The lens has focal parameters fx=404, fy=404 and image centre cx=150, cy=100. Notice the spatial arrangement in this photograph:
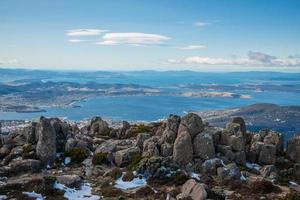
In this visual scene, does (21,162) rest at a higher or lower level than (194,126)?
lower

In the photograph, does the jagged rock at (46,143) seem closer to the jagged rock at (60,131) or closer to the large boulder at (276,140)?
the jagged rock at (60,131)

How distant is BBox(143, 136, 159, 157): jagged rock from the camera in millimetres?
35250

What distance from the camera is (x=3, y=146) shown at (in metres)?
38.9

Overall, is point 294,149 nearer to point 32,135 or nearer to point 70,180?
point 70,180

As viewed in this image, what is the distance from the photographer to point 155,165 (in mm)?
31266

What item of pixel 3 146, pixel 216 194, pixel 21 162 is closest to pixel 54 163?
pixel 21 162

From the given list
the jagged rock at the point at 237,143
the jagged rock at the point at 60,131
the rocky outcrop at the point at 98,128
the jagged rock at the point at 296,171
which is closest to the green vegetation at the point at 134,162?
the jagged rock at the point at 60,131

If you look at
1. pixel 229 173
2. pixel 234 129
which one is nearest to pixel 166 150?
pixel 229 173

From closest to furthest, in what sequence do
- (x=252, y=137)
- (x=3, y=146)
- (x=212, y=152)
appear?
(x=212, y=152) → (x=3, y=146) → (x=252, y=137)

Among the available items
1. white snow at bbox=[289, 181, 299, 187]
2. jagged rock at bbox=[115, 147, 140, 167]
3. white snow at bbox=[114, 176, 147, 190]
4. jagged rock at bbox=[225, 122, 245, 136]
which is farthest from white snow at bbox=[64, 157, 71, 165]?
white snow at bbox=[289, 181, 299, 187]

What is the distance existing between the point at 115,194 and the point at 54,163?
1101cm

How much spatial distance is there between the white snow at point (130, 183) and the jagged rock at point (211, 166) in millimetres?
5268

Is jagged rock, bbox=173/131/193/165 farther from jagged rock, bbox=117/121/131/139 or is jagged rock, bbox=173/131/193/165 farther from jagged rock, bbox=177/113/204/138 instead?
jagged rock, bbox=117/121/131/139

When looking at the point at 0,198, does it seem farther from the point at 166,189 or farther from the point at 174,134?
the point at 174,134
